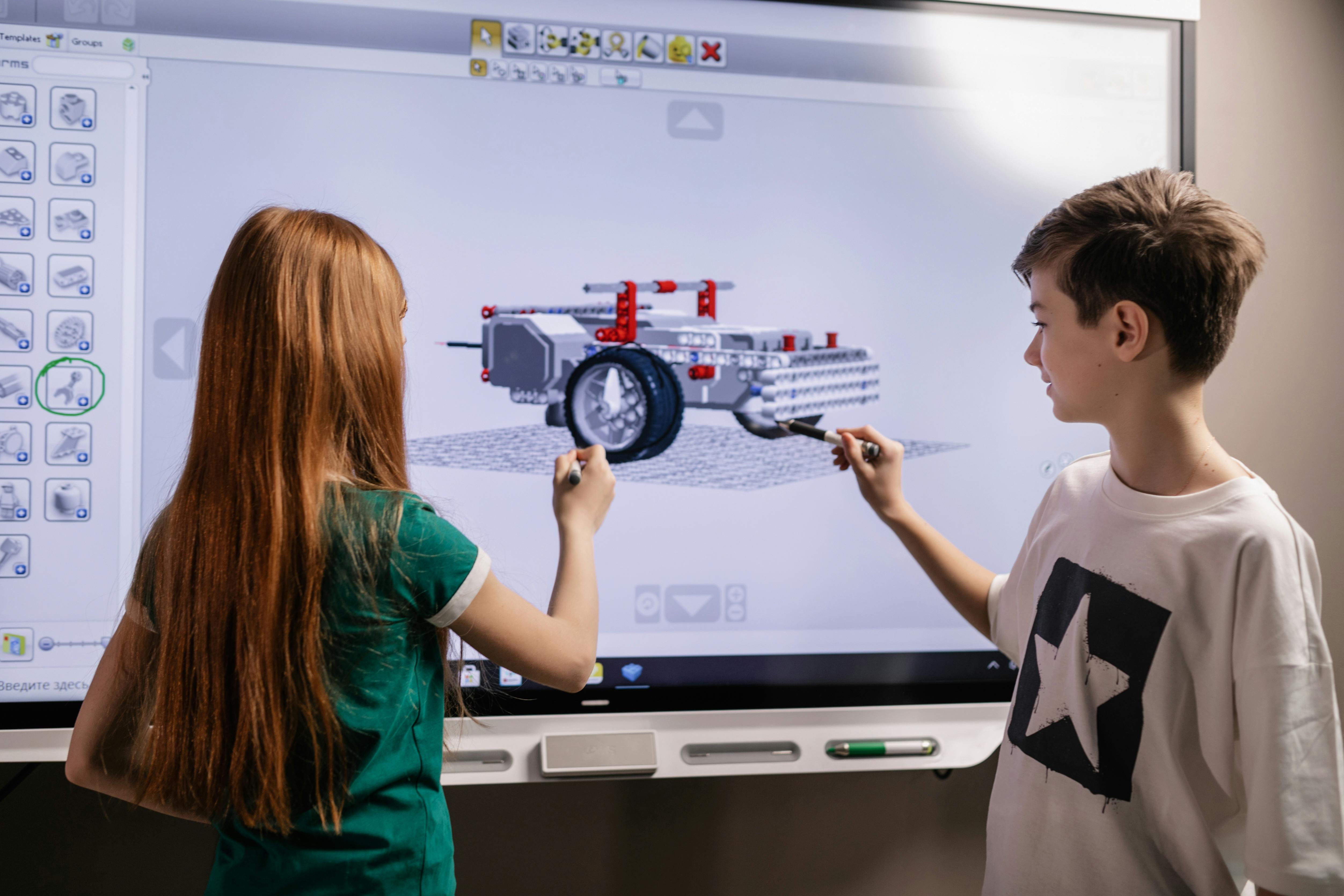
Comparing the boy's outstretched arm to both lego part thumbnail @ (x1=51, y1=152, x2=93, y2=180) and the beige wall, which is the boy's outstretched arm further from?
lego part thumbnail @ (x1=51, y1=152, x2=93, y2=180)

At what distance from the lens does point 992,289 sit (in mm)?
1535

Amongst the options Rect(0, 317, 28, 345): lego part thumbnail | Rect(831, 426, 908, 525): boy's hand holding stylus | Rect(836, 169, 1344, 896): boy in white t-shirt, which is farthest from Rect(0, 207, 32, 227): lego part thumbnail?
Rect(836, 169, 1344, 896): boy in white t-shirt

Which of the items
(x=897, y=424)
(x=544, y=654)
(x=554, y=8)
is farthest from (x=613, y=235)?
(x=544, y=654)

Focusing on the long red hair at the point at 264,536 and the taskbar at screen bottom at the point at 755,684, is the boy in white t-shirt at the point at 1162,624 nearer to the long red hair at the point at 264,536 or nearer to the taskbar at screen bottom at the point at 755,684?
the taskbar at screen bottom at the point at 755,684

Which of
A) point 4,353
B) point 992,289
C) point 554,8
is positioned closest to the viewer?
point 4,353

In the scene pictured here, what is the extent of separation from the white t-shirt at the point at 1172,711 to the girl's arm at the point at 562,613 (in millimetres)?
573

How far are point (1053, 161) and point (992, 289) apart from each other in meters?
0.27

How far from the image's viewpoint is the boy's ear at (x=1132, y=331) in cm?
95

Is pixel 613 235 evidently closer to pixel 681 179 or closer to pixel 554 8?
pixel 681 179

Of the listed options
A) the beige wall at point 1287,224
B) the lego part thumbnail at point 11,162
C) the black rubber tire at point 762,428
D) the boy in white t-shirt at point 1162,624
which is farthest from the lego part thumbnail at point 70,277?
the beige wall at point 1287,224

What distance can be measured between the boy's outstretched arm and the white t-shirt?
16cm

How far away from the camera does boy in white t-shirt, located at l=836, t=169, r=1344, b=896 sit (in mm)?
829

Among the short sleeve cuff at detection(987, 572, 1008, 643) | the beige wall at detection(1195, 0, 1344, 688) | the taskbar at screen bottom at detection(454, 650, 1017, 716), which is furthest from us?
the beige wall at detection(1195, 0, 1344, 688)

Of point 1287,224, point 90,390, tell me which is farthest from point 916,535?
point 90,390
